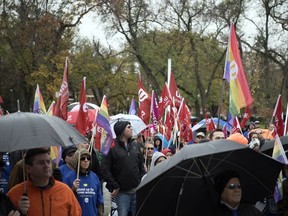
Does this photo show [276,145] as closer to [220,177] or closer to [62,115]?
[220,177]

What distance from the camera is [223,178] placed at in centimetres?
432

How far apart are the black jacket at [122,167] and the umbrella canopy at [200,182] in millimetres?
3577

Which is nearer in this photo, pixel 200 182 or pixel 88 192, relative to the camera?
pixel 200 182

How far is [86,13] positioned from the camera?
30.7 m

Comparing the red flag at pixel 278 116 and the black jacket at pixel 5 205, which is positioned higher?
the red flag at pixel 278 116

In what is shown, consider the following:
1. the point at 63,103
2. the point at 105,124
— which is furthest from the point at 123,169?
the point at 63,103

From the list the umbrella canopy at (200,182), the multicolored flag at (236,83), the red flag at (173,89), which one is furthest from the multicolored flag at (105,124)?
the umbrella canopy at (200,182)

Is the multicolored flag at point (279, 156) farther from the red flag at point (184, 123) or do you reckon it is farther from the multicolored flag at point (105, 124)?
the red flag at point (184, 123)

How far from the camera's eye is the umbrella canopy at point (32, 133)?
13.4 feet

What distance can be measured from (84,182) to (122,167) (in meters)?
1.80

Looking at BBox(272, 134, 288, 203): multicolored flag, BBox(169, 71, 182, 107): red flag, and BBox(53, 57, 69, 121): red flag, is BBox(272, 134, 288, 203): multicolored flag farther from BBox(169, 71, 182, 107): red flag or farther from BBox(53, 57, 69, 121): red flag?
BBox(169, 71, 182, 107): red flag

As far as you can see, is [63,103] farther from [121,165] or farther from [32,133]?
[32,133]

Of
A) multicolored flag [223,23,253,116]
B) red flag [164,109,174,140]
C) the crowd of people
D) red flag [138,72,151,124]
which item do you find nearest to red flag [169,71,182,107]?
red flag [164,109,174,140]

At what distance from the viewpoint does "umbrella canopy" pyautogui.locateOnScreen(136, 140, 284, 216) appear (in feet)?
14.4
